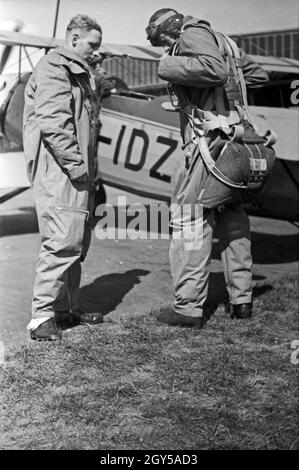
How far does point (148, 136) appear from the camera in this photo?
7066 mm

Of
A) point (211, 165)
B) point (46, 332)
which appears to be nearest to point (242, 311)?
point (211, 165)

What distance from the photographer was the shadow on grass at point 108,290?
4.74 metres

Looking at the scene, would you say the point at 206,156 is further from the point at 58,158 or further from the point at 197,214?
the point at 58,158

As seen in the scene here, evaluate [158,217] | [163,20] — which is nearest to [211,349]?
[163,20]

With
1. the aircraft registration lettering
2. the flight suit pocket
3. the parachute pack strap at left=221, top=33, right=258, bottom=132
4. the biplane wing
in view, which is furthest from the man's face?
the biplane wing

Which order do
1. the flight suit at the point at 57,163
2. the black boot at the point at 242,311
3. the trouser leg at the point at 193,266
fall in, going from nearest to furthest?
1. the flight suit at the point at 57,163
2. the trouser leg at the point at 193,266
3. the black boot at the point at 242,311

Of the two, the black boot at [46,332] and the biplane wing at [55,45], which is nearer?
the black boot at [46,332]

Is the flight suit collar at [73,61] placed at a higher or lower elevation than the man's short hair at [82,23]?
lower

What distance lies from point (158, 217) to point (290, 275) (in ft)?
11.2

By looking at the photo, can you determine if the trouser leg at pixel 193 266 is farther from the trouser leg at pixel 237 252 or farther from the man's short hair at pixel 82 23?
the man's short hair at pixel 82 23

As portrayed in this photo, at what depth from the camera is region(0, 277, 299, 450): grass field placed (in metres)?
2.52

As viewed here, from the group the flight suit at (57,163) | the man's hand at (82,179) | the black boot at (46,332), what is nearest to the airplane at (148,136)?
the flight suit at (57,163)

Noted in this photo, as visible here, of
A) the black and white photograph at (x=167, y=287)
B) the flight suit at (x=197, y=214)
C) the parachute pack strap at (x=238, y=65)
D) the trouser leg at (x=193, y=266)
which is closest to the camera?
the black and white photograph at (x=167, y=287)

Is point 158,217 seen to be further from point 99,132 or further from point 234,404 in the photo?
point 234,404
